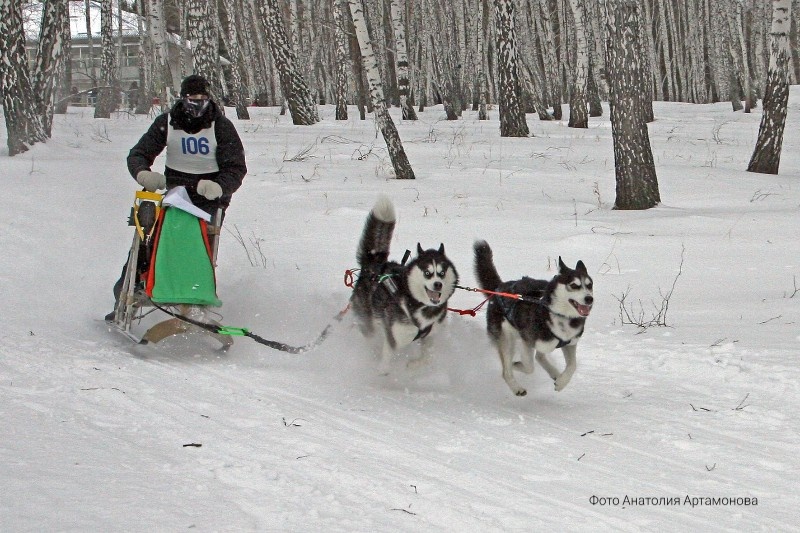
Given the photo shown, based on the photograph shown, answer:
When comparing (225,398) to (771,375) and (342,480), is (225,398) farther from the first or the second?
(771,375)

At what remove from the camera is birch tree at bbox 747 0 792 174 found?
1252cm

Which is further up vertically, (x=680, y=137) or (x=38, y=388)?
(x=680, y=137)

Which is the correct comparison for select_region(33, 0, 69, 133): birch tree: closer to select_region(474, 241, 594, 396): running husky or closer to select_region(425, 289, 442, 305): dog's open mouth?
select_region(425, 289, 442, 305): dog's open mouth

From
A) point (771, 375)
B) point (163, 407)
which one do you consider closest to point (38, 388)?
point (163, 407)

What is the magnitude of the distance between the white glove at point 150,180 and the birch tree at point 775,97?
33.2ft

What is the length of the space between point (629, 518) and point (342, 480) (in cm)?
105

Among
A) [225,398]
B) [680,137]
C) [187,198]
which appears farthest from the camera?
[680,137]

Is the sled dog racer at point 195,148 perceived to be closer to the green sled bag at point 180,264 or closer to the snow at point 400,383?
the green sled bag at point 180,264

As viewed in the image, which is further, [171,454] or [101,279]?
[101,279]

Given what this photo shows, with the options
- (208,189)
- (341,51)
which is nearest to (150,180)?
(208,189)

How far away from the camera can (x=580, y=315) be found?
4.62m

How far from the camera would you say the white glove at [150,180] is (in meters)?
5.60

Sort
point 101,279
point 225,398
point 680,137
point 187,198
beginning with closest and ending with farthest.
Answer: point 225,398
point 187,198
point 101,279
point 680,137

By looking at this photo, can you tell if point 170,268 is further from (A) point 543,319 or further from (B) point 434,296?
(A) point 543,319
